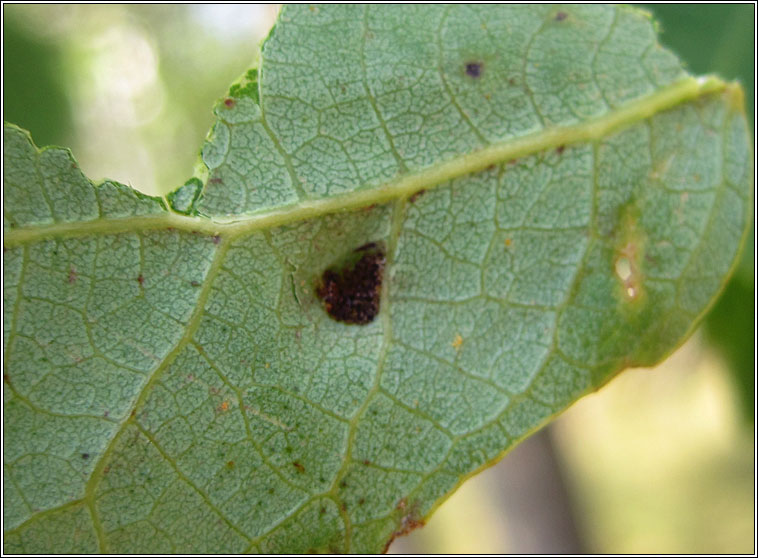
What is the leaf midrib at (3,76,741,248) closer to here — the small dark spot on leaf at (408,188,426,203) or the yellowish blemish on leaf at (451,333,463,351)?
the small dark spot on leaf at (408,188,426,203)

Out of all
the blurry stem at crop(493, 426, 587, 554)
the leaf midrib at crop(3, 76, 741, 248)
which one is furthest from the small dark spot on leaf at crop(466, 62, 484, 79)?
the blurry stem at crop(493, 426, 587, 554)

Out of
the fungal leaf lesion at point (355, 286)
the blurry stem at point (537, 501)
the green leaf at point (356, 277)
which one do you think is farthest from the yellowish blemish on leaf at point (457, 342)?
the blurry stem at point (537, 501)

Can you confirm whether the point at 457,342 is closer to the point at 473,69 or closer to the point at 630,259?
the point at 630,259

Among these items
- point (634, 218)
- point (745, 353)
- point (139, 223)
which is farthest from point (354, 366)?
point (745, 353)

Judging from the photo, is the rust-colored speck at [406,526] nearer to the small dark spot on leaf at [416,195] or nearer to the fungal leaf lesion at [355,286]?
the fungal leaf lesion at [355,286]

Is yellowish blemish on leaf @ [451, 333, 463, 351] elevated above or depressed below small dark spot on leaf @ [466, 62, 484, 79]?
below

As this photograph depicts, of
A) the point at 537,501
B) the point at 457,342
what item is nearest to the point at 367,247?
the point at 457,342

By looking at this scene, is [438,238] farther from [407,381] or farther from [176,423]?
[176,423]
